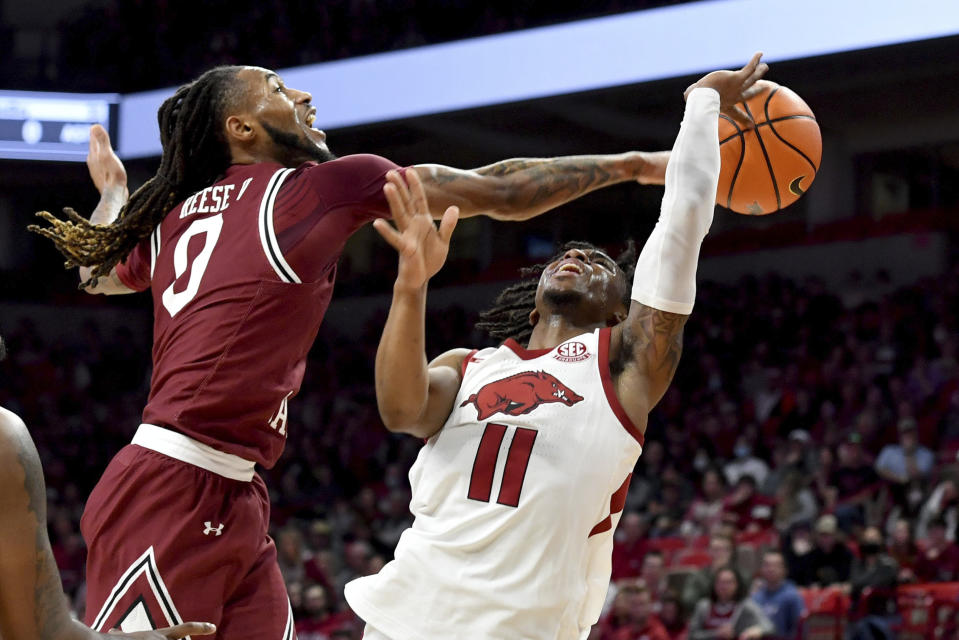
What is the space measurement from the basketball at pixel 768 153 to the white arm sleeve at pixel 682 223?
48 cm

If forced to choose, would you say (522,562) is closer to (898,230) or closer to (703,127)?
(703,127)

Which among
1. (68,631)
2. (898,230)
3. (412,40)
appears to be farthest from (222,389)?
(898,230)

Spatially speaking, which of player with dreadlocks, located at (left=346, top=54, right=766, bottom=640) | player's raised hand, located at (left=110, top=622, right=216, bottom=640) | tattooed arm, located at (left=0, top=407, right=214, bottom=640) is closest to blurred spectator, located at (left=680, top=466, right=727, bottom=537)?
player with dreadlocks, located at (left=346, top=54, right=766, bottom=640)

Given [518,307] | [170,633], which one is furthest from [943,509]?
[170,633]

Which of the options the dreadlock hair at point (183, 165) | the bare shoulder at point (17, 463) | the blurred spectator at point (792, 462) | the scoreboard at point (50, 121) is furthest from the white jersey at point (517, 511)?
the scoreboard at point (50, 121)

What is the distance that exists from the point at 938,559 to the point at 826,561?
0.71 meters

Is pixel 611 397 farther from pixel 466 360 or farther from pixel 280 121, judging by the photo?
pixel 280 121

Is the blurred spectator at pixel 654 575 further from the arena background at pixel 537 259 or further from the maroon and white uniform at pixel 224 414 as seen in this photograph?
the maroon and white uniform at pixel 224 414

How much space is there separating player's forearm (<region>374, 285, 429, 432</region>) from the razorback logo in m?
0.18

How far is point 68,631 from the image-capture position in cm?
193

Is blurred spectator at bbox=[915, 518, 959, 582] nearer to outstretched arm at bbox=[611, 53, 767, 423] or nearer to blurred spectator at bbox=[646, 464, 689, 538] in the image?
blurred spectator at bbox=[646, 464, 689, 538]

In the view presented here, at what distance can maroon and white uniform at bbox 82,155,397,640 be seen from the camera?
282cm

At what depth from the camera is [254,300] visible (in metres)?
2.87

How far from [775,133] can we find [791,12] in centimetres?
654
